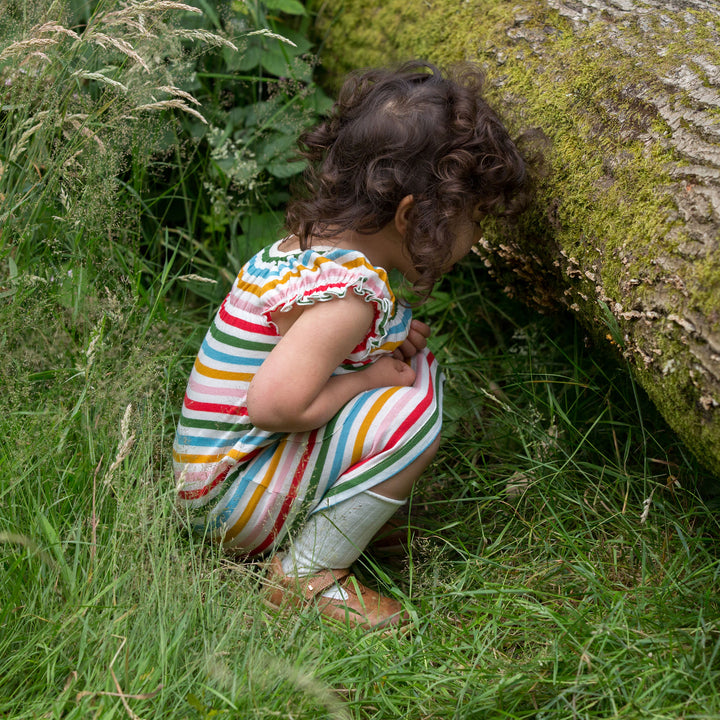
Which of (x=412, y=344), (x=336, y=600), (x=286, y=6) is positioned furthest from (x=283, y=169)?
(x=336, y=600)

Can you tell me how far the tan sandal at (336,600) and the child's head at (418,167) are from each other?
0.71 meters

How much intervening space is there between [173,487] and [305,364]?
1.48 ft

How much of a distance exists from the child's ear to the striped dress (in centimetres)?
12

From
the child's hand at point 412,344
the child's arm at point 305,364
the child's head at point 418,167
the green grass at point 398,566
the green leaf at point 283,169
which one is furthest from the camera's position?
the green leaf at point 283,169

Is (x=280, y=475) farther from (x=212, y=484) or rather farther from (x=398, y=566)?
(x=398, y=566)

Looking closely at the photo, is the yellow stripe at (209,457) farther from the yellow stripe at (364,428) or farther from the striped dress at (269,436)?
the yellow stripe at (364,428)

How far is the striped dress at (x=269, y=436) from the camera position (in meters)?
1.77

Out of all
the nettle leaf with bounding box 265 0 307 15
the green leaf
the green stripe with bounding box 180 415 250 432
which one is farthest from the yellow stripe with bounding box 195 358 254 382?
the nettle leaf with bounding box 265 0 307 15

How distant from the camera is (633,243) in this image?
159 cm

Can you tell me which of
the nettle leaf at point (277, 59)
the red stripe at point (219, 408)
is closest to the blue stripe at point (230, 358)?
the red stripe at point (219, 408)

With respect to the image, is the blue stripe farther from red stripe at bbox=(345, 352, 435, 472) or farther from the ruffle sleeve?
red stripe at bbox=(345, 352, 435, 472)

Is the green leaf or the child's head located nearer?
the child's head

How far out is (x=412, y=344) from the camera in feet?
6.86

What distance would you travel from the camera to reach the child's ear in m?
1.76
